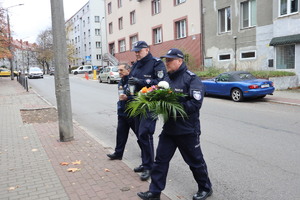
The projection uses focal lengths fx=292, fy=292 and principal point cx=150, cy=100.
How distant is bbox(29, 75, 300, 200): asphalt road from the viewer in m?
4.00

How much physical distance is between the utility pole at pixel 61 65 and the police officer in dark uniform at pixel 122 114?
1785mm

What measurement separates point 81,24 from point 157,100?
69.5m

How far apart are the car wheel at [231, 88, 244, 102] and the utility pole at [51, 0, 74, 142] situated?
837 cm

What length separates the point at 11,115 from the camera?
10.3 meters

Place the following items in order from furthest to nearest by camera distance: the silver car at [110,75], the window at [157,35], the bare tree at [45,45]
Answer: the bare tree at [45,45]
the window at [157,35]
the silver car at [110,75]

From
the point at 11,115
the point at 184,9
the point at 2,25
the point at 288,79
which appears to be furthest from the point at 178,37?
the point at 11,115

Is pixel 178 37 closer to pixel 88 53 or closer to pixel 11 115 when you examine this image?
pixel 11 115

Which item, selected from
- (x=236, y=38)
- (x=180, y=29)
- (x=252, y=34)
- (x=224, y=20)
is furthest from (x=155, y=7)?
(x=252, y=34)

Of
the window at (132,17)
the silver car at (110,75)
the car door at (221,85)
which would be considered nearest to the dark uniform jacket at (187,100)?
the car door at (221,85)

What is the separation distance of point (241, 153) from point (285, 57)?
14088 mm

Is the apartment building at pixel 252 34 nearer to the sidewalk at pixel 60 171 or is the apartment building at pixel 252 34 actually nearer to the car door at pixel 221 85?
the car door at pixel 221 85

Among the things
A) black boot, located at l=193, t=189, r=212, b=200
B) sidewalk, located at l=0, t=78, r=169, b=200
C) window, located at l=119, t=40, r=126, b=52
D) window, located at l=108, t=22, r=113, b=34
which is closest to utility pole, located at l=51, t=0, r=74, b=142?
sidewalk, located at l=0, t=78, r=169, b=200

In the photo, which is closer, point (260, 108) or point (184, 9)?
point (260, 108)

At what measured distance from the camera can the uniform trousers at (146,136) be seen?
4.24 m
